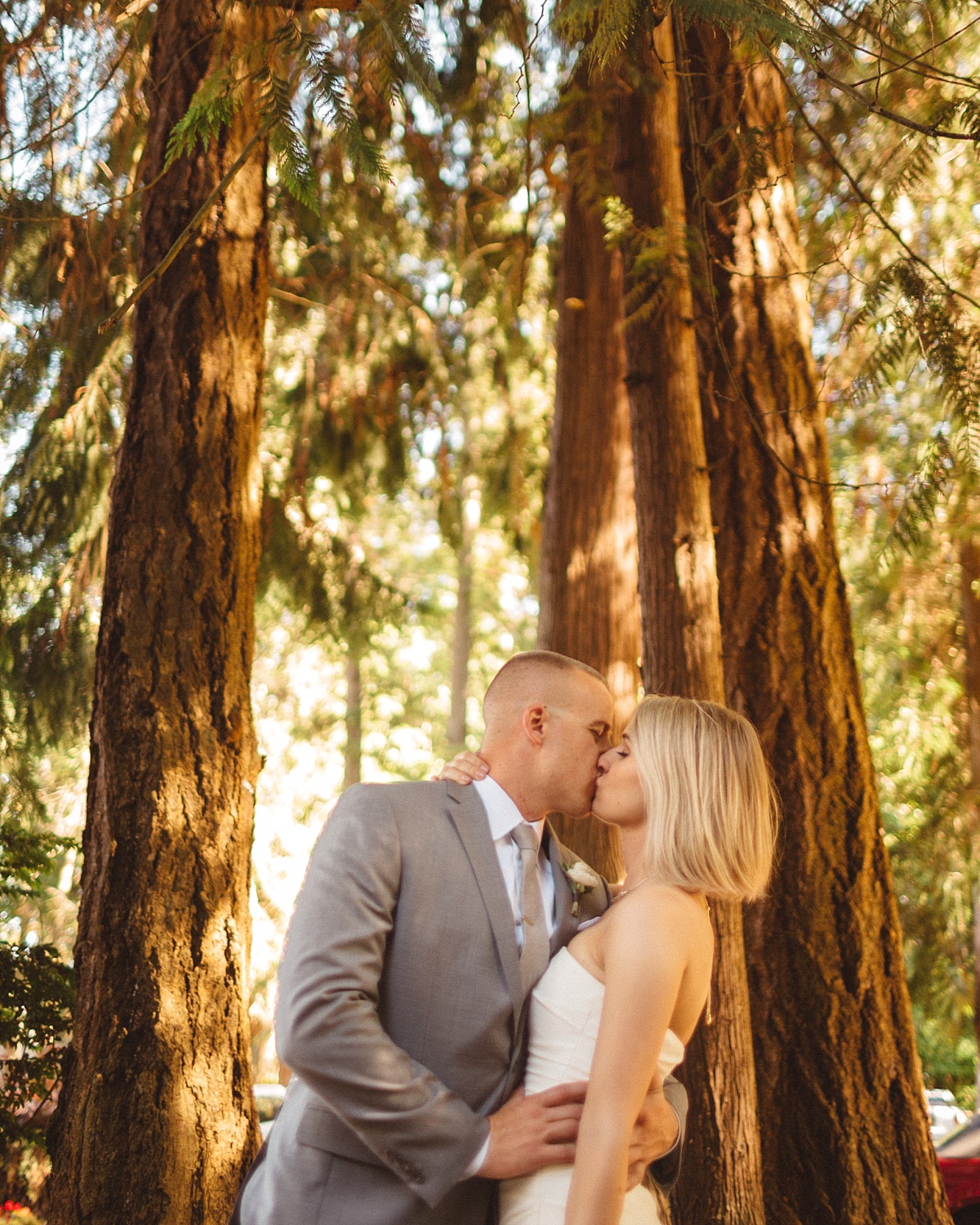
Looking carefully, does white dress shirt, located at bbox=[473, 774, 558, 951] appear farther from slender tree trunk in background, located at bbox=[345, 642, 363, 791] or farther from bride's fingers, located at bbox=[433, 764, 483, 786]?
slender tree trunk in background, located at bbox=[345, 642, 363, 791]

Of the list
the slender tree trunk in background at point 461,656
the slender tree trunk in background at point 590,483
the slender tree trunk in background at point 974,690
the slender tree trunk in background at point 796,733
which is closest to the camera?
the slender tree trunk in background at point 796,733

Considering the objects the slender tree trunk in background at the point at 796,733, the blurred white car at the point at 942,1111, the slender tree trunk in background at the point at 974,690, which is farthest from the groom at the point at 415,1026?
the blurred white car at the point at 942,1111

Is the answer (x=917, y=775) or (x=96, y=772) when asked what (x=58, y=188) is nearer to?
(x=96, y=772)

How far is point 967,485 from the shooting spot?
3.84 metres

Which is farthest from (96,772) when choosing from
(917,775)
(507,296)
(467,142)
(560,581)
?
(917,775)

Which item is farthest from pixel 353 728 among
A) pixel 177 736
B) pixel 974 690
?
pixel 177 736

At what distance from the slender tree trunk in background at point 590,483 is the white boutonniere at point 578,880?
4456 millimetres

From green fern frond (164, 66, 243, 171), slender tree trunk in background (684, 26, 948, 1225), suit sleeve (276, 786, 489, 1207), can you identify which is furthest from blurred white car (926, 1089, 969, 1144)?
green fern frond (164, 66, 243, 171)

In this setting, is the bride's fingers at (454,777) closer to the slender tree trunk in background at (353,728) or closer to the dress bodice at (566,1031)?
the dress bodice at (566,1031)

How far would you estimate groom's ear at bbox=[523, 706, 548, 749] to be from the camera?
99.7 inches

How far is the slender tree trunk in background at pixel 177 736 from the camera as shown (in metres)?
3.23

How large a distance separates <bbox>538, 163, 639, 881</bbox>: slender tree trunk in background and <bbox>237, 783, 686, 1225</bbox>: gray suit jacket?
488 cm

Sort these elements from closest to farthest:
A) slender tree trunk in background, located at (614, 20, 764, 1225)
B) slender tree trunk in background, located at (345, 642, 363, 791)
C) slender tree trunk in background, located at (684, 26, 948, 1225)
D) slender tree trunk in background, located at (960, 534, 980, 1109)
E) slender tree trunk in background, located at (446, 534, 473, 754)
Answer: slender tree trunk in background, located at (614, 20, 764, 1225), slender tree trunk in background, located at (684, 26, 948, 1225), slender tree trunk in background, located at (960, 534, 980, 1109), slender tree trunk in background, located at (446, 534, 473, 754), slender tree trunk in background, located at (345, 642, 363, 791)

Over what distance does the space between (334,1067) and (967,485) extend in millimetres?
2954
